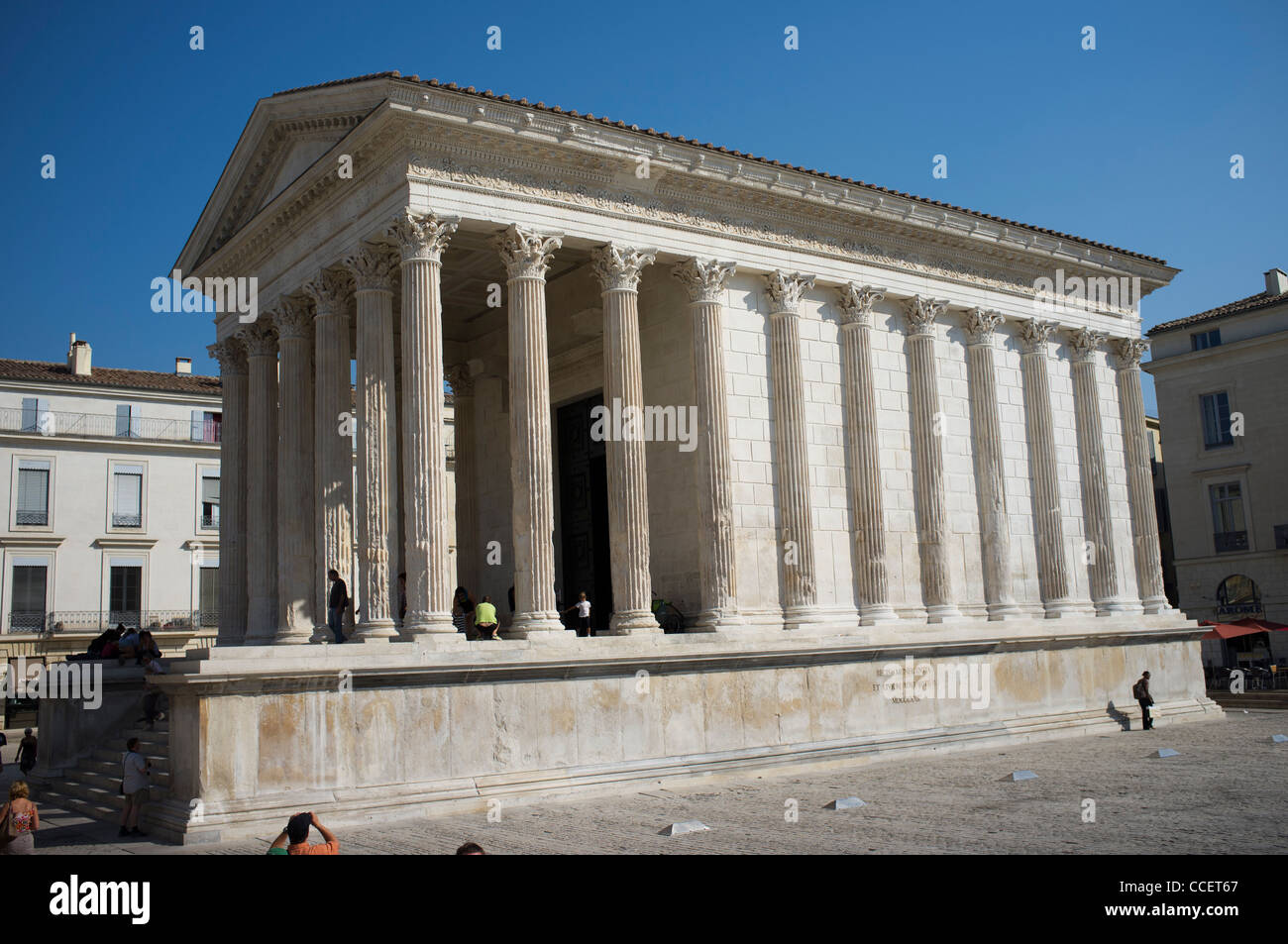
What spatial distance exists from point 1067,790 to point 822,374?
9.41 meters

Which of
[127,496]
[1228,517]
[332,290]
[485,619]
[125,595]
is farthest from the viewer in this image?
[1228,517]

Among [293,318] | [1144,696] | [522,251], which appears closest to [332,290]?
[293,318]

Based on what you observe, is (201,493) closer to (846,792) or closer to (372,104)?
(372,104)

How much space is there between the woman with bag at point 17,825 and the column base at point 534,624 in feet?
23.0

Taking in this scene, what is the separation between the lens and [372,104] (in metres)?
17.4

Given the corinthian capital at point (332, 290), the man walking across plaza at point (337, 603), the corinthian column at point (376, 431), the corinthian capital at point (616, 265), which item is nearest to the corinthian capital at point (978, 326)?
the corinthian capital at point (616, 265)

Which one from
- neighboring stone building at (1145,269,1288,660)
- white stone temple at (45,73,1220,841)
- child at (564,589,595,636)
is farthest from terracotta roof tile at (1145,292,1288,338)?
child at (564,589,595,636)

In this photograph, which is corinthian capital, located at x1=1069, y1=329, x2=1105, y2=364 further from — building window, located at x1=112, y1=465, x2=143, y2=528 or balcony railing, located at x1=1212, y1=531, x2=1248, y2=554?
building window, located at x1=112, y1=465, x2=143, y2=528

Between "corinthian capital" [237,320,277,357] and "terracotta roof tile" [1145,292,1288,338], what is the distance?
36010 mm

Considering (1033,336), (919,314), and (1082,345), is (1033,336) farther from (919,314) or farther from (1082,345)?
(919,314)

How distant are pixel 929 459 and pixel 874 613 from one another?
361 cm

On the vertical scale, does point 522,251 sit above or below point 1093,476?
above

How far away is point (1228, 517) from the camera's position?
141ft
